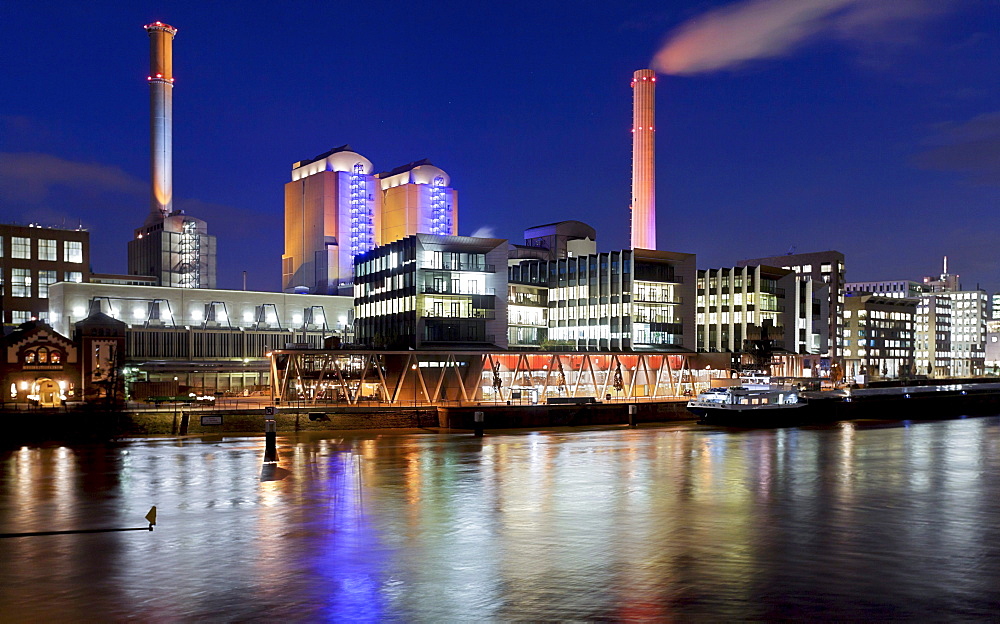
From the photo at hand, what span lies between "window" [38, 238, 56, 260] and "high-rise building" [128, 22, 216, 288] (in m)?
29.3

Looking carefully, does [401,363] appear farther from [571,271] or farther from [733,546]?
[733,546]

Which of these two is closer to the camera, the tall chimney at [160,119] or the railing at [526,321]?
the railing at [526,321]

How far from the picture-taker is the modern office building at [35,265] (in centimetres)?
Answer: 10994

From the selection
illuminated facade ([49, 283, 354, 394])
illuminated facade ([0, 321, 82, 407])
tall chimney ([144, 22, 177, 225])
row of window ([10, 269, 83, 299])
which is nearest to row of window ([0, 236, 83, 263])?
row of window ([10, 269, 83, 299])

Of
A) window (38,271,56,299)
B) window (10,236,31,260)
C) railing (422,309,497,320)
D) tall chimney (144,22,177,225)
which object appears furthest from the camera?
tall chimney (144,22,177,225)

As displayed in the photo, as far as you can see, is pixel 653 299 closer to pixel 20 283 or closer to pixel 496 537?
pixel 20 283

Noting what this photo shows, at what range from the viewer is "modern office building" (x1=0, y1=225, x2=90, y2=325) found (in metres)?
110

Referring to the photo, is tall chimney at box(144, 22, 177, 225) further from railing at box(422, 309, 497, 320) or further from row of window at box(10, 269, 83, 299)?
railing at box(422, 309, 497, 320)

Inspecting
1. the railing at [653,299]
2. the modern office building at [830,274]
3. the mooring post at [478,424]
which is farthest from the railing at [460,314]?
the modern office building at [830,274]

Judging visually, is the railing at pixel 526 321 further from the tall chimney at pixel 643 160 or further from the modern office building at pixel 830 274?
the modern office building at pixel 830 274

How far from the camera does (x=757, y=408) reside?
89.2 metres

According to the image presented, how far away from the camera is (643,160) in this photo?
160 m

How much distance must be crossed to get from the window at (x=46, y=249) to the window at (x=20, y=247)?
1.41 meters

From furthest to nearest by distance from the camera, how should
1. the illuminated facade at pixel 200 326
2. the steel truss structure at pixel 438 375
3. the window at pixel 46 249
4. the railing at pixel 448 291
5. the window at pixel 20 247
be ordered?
the window at pixel 46 249 < the window at pixel 20 247 < the illuminated facade at pixel 200 326 < the railing at pixel 448 291 < the steel truss structure at pixel 438 375
